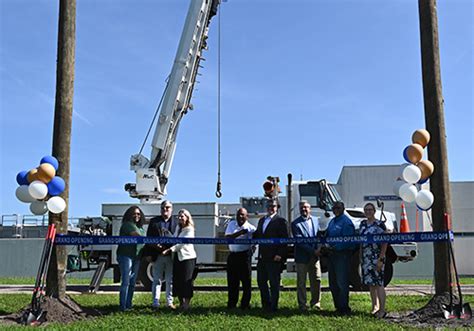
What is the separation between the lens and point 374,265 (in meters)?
8.20

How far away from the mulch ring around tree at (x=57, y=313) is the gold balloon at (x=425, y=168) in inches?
208

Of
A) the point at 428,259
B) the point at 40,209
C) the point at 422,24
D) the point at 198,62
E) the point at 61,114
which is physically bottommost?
the point at 428,259

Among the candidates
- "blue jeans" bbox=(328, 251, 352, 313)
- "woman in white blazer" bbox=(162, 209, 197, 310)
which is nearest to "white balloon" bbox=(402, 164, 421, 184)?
"blue jeans" bbox=(328, 251, 352, 313)

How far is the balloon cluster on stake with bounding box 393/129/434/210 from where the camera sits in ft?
27.1

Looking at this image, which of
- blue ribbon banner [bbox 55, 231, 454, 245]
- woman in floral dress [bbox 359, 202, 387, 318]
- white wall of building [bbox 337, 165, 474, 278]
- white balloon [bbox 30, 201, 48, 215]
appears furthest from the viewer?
white wall of building [bbox 337, 165, 474, 278]

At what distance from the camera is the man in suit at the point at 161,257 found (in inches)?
356

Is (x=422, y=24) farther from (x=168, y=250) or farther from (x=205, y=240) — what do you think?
(x=168, y=250)

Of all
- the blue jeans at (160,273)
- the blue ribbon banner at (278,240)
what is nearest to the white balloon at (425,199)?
the blue ribbon banner at (278,240)

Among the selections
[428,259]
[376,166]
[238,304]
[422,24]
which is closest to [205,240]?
[238,304]

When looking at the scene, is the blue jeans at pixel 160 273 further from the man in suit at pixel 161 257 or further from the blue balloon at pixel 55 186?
the blue balloon at pixel 55 186

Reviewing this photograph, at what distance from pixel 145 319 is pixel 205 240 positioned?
167cm

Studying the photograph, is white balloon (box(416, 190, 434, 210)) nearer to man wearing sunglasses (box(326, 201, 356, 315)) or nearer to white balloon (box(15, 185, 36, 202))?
man wearing sunglasses (box(326, 201, 356, 315))

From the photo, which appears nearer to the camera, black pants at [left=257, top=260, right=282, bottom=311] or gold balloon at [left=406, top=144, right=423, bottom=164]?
gold balloon at [left=406, top=144, right=423, bottom=164]

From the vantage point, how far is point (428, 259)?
26.3 metres
